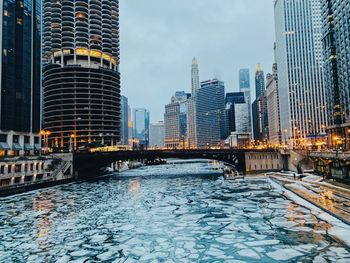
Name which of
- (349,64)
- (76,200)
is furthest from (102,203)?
(349,64)

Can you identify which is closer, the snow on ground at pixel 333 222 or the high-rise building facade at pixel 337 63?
the snow on ground at pixel 333 222

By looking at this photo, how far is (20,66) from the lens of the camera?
338 feet

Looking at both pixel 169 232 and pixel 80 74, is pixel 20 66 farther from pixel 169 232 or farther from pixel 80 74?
pixel 169 232

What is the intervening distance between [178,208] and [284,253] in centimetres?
2027

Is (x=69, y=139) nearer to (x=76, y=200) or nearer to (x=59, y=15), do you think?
(x=59, y=15)

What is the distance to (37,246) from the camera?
81.3ft

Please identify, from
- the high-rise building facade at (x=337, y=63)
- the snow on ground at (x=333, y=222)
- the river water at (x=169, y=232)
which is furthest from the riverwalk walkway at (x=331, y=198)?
the high-rise building facade at (x=337, y=63)

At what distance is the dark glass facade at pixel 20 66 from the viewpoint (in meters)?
96.8

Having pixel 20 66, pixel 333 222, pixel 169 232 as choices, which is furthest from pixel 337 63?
pixel 169 232

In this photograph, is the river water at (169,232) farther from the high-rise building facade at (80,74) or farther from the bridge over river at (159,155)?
the high-rise building facade at (80,74)

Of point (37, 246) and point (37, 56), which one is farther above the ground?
point (37, 56)

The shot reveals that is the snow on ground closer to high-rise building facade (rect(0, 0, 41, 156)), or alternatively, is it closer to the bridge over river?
the bridge over river

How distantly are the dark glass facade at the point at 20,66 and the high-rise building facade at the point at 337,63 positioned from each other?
371 feet

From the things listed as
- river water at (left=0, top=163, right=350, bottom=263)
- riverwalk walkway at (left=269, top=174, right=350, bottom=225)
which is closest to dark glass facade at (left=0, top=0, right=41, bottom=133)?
river water at (left=0, top=163, right=350, bottom=263)
